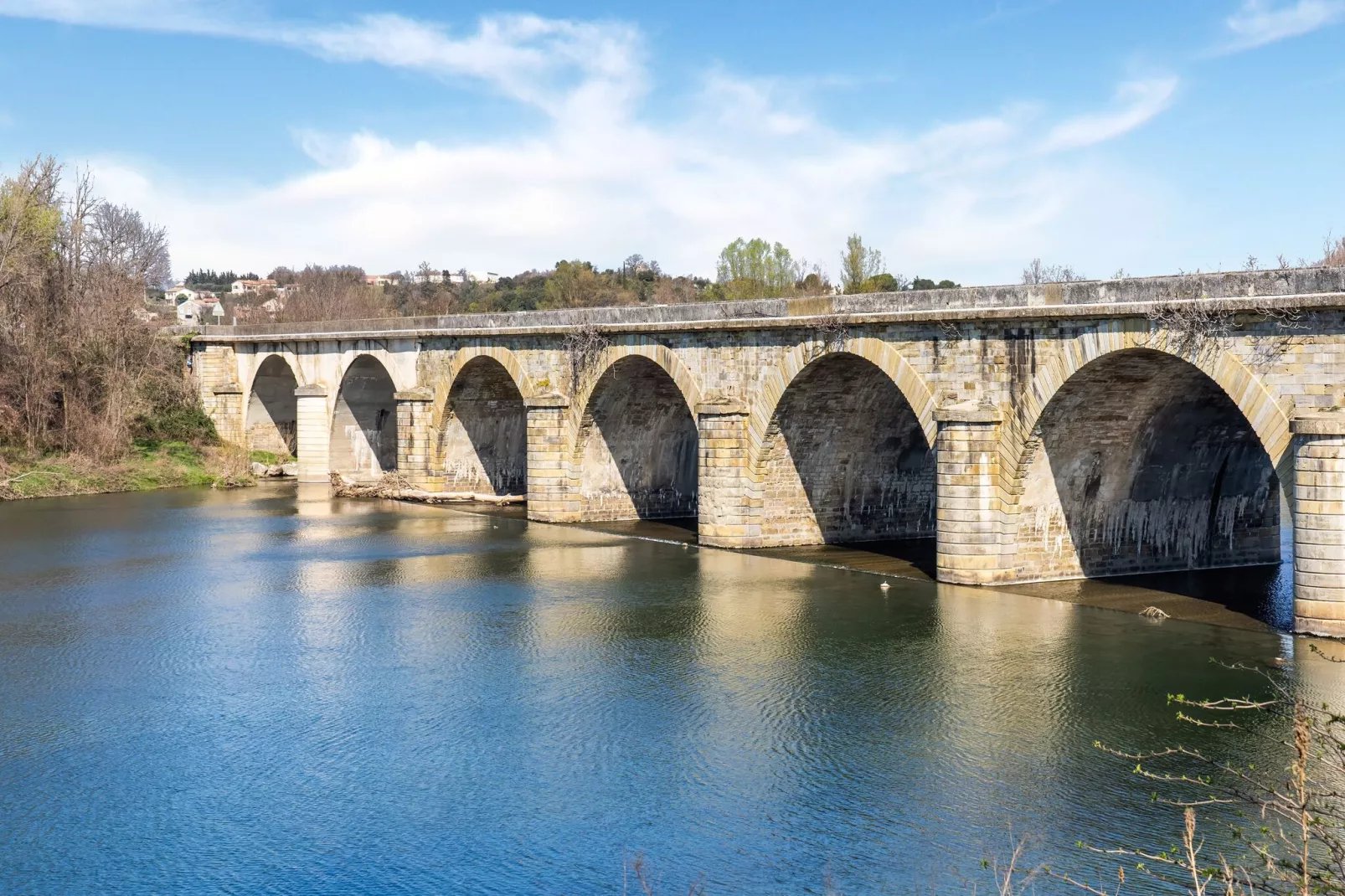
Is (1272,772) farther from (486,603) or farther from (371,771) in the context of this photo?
(486,603)

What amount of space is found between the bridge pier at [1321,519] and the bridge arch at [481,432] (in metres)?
23.0

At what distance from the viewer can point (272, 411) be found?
50.0 meters

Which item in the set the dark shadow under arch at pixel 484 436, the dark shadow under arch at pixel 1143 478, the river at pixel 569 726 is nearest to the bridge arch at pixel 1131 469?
the dark shadow under arch at pixel 1143 478

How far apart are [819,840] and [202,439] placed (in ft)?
132

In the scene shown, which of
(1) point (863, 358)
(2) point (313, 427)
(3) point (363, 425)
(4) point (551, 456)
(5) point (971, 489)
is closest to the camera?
(5) point (971, 489)

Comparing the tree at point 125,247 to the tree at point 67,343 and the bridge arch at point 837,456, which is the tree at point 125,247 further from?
the bridge arch at point 837,456

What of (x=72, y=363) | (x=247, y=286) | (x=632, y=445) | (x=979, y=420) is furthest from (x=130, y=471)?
(x=247, y=286)

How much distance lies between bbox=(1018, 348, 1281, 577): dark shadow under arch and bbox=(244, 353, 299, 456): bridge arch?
109 ft

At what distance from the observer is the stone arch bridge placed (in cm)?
1784

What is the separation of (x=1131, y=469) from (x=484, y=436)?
21022 mm

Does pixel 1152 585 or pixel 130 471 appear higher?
pixel 130 471

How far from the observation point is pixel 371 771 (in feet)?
44.9

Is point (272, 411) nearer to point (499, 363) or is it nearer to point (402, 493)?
point (402, 493)

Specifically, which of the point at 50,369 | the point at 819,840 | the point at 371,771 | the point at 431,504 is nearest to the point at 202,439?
the point at 50,369
